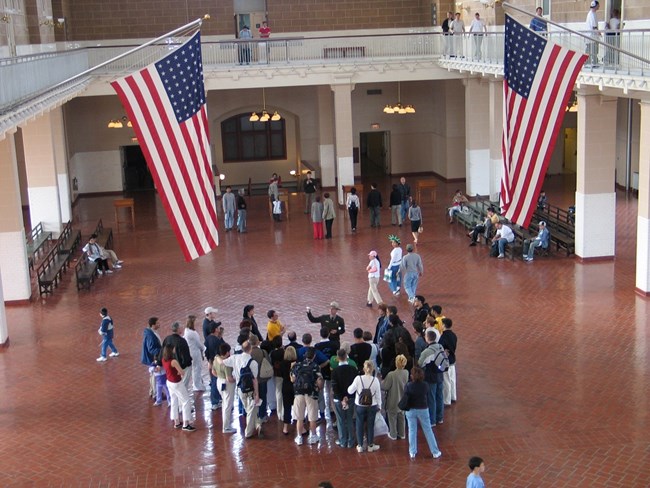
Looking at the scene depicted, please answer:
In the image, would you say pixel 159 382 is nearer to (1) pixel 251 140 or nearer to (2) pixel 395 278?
(2) pixel 395 278

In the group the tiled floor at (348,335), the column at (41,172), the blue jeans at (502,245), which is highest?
the column at (41,172)

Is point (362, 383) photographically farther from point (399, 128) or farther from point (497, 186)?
point (399, 128)

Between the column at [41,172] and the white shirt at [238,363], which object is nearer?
the white shirt at [238,363]

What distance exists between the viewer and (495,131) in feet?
91.9

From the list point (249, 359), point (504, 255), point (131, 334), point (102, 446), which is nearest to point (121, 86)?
point (249, 359)

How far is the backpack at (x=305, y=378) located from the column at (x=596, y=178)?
11.5 m

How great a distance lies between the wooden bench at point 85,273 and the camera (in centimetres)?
2094

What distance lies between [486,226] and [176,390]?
1274 cm

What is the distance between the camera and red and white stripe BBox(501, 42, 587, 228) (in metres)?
12.2

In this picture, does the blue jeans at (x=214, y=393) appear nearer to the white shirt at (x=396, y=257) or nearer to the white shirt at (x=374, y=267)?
the white shirt at (x=374, y=267)

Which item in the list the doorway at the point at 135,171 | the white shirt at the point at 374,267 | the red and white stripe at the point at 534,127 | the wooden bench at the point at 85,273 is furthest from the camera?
the doorway at the point at 135,171

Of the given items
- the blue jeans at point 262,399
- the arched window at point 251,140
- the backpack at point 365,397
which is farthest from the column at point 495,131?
the backpack at point 365,397

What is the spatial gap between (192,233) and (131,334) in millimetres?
6149

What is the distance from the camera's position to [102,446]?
1255 cm
